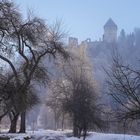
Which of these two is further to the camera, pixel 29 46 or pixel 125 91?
pixel 29 46

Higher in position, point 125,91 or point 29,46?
point 29,46

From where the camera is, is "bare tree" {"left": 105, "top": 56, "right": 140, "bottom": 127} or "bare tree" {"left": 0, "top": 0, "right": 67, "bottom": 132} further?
"bare tree" {"left": 0, "top": 0, "right": 67, "bottom": 132}

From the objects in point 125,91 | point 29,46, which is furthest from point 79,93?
point 125,91

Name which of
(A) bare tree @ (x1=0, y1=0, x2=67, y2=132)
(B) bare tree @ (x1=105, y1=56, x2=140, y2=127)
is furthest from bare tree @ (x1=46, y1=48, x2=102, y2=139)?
(B) bare tree @ (x1=105, y1=56, x2=140, y2=127)

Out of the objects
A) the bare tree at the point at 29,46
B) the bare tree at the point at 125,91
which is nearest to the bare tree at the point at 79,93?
the bare tree at the point at 29,46

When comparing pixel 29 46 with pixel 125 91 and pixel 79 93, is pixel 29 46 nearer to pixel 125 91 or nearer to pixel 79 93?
pixel 79 93

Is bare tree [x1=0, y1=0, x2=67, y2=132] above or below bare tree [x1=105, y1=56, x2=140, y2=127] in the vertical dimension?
above

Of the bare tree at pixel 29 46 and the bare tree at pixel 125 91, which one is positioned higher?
the bare tree at pixel 29 46

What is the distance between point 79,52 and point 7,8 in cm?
2808

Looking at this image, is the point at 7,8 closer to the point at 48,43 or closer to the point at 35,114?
the point at 48,43

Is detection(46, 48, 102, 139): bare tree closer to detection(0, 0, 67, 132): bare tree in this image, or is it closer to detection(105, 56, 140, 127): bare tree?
detection(0, 0, 67, 132): bare tree

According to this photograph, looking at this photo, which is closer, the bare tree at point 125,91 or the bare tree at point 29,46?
the bare tree at point 125,91

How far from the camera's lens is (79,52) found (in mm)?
55094

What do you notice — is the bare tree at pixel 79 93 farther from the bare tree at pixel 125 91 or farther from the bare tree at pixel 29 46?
the bare tree at pixel 125 91
